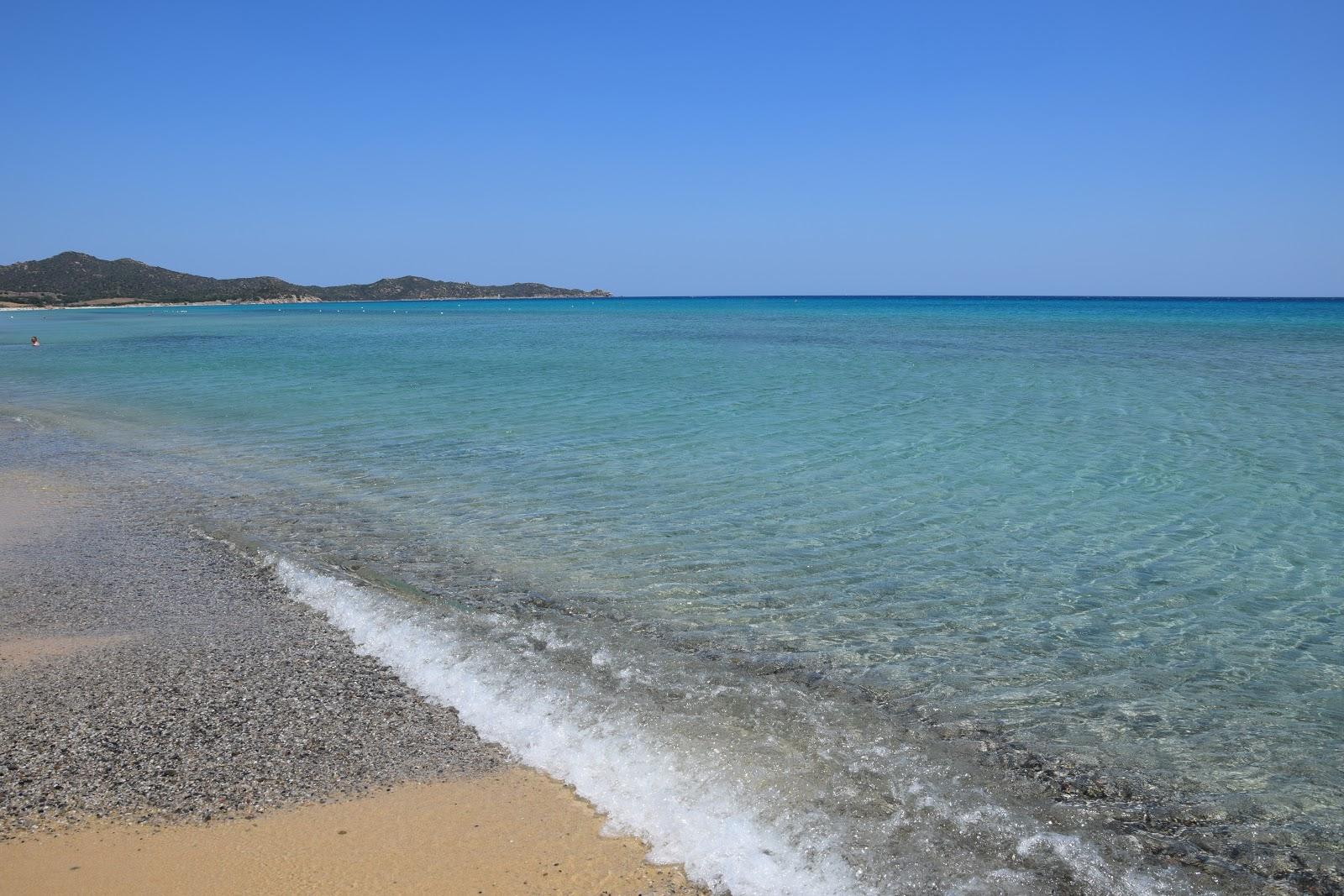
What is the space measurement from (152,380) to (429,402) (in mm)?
11795

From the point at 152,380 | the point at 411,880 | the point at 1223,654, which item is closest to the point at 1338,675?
the point at 1223,654

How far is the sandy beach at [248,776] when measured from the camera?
3.54m

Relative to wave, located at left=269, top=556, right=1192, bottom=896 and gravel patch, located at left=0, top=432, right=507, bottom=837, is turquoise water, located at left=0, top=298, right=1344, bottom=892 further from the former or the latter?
gravel patch, located at left=0, top=432, right=507, bottom=837

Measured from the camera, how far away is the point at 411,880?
11.5 feet

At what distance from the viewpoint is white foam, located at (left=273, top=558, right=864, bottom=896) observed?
3584 millimetres

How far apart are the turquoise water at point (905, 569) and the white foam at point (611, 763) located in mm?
62

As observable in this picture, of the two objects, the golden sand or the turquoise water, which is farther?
the turquoise water

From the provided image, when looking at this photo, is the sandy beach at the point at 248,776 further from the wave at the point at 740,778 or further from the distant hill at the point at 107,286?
the distant hill at the point at 107,286

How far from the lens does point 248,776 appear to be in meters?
4.18

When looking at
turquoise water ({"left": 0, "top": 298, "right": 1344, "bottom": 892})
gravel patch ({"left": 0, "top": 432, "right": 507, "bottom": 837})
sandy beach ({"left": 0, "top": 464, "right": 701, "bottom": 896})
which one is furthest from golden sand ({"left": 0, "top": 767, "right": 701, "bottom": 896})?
turquoise water ({"left": 0, "top": 298, "right": 1344, "bottom": 892})

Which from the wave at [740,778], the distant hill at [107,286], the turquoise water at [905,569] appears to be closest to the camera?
the wave at [740,778]

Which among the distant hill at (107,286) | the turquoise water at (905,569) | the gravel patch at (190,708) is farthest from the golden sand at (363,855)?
the distant hill at (107,286)

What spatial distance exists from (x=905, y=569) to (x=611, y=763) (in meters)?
3.86

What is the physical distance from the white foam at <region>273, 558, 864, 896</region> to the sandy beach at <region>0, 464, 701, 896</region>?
0.14m
